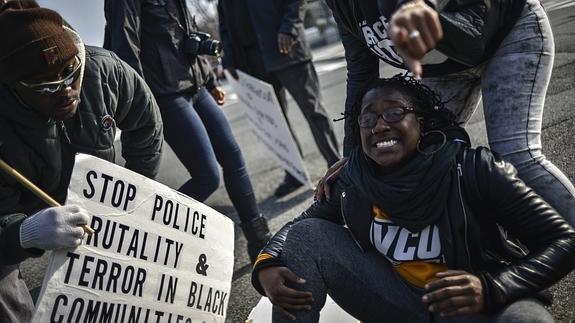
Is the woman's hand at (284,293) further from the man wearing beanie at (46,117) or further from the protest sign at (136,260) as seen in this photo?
the man wearing beanie at (46,117)

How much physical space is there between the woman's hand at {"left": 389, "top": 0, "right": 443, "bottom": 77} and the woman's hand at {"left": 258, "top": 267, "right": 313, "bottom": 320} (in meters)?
0.87

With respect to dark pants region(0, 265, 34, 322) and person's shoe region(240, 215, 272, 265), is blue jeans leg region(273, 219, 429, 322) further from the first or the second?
person's shoe region(240, 215, 272, 265)

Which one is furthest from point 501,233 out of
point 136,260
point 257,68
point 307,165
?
point 307,165

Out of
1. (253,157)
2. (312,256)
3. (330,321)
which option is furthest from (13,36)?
(253,157)

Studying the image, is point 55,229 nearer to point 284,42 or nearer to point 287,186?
point 284,42

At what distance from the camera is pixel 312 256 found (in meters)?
2.08

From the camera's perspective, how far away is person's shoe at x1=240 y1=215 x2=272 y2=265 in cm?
349

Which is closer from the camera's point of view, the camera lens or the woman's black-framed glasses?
the woman's black-framed glasses

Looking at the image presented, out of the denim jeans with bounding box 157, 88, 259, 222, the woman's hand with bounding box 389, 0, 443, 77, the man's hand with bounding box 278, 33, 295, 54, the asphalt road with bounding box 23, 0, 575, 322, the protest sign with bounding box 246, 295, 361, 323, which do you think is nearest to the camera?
the woman's hand with bounding box 389, 0, 443, 77

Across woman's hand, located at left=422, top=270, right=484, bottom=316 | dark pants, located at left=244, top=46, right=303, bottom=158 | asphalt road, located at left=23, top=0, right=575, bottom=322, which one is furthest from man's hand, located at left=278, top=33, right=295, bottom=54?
woman's hand, located at left=422, top=270, right=484, bottom=316

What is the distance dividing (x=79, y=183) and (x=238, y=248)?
1.81m

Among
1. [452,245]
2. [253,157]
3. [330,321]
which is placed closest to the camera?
[452,245]

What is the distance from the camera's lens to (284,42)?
13.8ft

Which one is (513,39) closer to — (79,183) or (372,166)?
(372,166)
